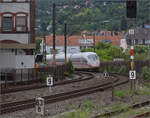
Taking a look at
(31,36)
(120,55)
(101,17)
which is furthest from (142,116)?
(101,17)

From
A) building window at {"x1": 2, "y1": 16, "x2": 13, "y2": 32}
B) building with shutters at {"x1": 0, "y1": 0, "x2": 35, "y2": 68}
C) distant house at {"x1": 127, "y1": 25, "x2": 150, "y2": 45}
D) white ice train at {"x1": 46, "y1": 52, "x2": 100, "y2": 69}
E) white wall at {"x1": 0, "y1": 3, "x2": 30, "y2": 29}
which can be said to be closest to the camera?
building with shutters at {"x1": 0, "y1": 0, "x2": 35, "y2": 68}

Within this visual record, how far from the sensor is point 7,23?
35562mm

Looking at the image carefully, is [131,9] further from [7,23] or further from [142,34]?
[142,34]

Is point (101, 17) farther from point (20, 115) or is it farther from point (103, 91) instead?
point (20, 115)

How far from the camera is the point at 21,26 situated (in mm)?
35812

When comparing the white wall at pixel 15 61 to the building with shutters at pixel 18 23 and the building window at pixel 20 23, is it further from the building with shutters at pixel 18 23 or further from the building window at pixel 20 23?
the building window at pixel 20 23

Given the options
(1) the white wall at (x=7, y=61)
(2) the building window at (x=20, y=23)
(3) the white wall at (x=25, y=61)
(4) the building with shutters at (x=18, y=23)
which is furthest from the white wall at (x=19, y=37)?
(1) the white wall at (x=7, y=61)

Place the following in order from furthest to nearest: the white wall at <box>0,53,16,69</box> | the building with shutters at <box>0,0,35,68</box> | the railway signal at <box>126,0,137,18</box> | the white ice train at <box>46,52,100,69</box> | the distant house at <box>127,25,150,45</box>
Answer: the distant house at <box>127,25,150,45</box>
the white ice train at <box>46,52,100,69</box>
the building with shutters at <box>0,0,35,68</box>
the white wall at <box>0,53,16,69</box>
the railway signal at <box>126,0,137,18</box>

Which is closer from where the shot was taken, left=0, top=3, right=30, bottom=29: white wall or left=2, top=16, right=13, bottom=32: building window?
left=0, top=3, right=30, bottom=29: white wall

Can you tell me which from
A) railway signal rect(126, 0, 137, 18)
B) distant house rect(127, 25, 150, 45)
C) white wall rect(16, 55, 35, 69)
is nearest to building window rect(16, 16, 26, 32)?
white wall rect(16, 55, 35, 69)

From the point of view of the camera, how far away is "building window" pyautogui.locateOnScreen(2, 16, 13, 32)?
116ft

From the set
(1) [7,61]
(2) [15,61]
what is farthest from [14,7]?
(1) [7,61]

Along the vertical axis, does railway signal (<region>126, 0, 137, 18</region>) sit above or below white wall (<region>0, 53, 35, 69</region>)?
above

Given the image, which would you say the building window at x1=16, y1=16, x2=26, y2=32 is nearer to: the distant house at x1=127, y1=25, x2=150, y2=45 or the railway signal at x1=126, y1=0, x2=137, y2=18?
the railway signal at x1=126, y1=0, x2=137, y2=18
